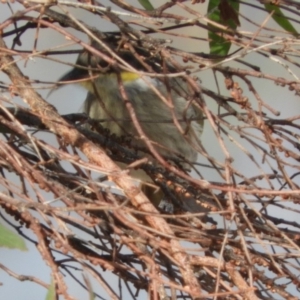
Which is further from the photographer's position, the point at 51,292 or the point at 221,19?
the point at 221,19

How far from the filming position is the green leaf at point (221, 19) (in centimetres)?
70

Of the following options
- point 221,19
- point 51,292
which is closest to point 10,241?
point 51,292

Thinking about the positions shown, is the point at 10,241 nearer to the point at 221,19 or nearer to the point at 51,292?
the point at 51,292

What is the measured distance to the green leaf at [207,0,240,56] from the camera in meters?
0.70

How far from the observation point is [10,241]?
529 millimetres

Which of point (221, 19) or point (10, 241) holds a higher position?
point (221, 19)

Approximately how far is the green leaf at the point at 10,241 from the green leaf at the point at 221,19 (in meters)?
0.29

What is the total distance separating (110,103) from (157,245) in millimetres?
634

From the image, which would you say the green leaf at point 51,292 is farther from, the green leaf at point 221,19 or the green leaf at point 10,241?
the green leaf at point 221,19

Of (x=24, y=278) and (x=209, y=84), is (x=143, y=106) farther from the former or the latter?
→ (x=24, y=278)

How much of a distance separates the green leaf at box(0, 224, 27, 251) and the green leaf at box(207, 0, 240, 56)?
0.95ft

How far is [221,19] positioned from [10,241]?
0.34 metres

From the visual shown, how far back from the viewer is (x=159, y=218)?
0.55 meters

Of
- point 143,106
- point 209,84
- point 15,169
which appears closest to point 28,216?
point 15,169
